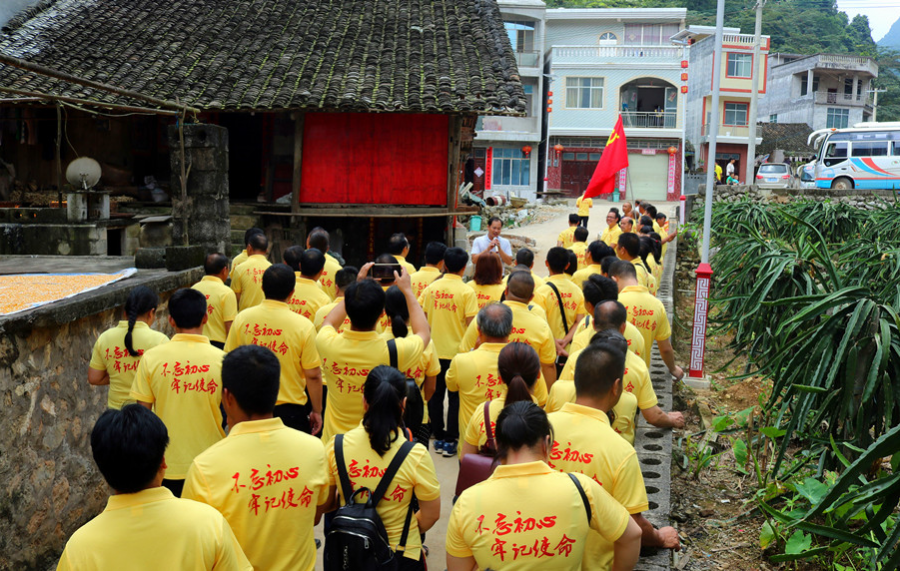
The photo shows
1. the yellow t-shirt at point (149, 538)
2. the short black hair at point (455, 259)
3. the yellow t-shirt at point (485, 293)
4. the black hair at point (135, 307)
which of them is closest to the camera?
the yellow t-shirt at point (149, 538)

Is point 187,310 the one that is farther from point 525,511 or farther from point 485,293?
point 485,293

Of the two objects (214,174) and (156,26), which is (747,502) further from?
(156,26)

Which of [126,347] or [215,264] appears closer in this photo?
[126,347]

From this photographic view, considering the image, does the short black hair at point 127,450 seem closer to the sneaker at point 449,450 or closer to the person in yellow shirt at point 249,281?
the sneaker at point 449,450

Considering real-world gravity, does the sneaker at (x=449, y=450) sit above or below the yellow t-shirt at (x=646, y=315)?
below

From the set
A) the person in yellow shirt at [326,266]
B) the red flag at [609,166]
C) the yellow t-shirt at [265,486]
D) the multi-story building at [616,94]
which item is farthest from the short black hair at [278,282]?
the multi-story building at [616,94]

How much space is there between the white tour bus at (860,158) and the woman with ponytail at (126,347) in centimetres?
2673

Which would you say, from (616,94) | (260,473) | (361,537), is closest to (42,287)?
(260,473)

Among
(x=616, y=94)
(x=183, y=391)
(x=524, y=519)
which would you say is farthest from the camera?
(x=616, y=94)

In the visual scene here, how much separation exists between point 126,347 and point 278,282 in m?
1.00

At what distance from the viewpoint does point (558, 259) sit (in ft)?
22.8

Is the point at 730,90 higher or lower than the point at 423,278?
higher

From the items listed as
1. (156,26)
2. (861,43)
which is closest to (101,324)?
(156,26)

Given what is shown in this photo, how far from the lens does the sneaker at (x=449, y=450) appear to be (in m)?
6.82
